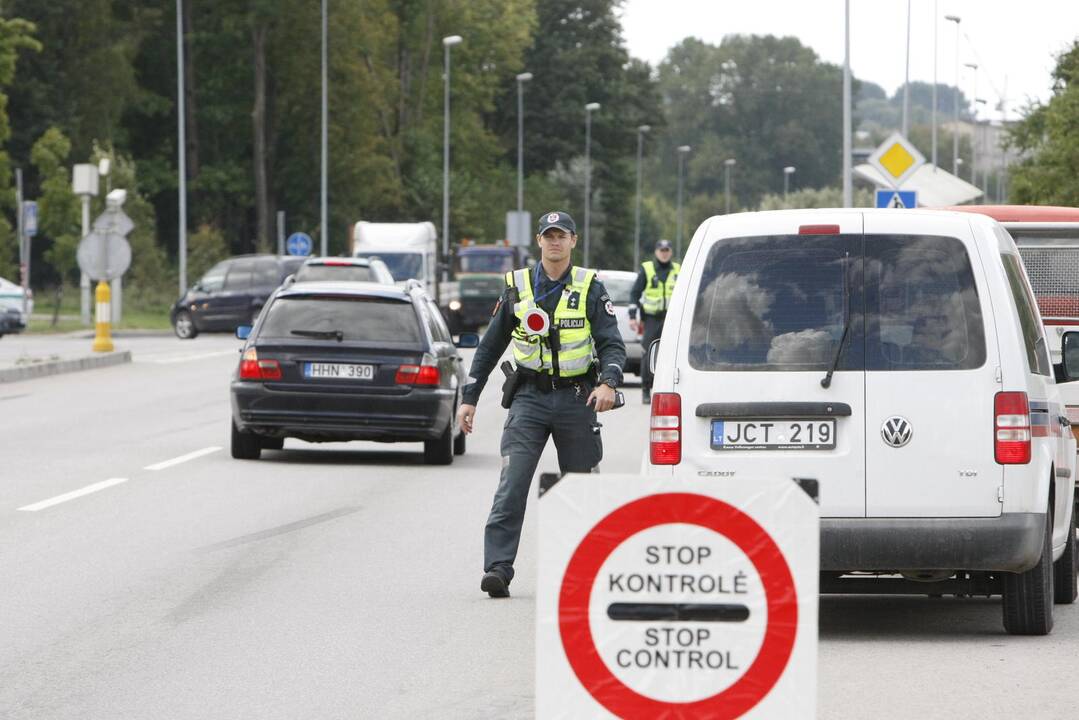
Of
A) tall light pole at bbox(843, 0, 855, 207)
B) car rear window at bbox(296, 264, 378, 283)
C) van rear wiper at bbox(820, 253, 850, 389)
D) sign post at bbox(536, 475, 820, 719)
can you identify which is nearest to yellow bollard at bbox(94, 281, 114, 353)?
car rear window at bbox(296, 264, 378, 283)

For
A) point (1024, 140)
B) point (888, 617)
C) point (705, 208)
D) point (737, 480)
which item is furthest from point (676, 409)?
point (705, 208)

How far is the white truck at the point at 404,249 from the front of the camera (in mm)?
55188

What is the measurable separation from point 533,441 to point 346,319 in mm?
8303

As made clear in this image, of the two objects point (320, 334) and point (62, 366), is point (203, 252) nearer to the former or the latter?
point (62, 366)

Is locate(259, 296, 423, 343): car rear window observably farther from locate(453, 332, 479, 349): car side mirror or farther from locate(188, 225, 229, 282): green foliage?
locate(188, 225, 229, 282): green foliage

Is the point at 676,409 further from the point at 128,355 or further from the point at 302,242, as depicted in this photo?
the point at 302,242

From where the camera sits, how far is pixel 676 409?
898cm

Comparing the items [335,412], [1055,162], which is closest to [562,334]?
[335,412]

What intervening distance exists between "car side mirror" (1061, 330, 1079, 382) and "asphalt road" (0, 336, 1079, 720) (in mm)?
1133

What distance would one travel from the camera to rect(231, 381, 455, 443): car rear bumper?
17578mm

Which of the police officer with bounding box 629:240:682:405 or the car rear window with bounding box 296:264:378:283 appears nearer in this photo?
the police officer with bounding box 629:240:682:405

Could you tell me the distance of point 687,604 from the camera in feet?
16.1

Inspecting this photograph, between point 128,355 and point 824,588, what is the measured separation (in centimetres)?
2738

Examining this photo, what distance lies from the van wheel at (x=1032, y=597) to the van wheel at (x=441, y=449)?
9.23 m
